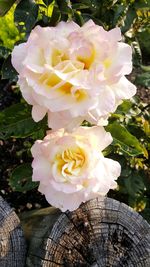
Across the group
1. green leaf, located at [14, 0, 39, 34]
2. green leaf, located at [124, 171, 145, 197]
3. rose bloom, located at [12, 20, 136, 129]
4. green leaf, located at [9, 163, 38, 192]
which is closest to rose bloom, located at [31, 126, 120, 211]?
rose bloom, located at [12, 20, 136, 129]

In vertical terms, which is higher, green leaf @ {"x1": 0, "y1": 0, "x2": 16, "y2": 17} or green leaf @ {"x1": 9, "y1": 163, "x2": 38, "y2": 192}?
green leaf @ {"x1": 0, "y1": 0, "x2": 16, "y2": 17}

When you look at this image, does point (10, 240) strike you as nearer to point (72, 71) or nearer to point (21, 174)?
point (21, 174)

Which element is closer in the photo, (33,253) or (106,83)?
(106,83)

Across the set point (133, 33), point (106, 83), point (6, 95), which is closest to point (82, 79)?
point (106, 83)

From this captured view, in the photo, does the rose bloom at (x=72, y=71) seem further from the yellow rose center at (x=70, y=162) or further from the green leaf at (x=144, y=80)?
the green leaf at (x=144, y=80)

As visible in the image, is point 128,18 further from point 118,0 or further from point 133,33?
point 133,33

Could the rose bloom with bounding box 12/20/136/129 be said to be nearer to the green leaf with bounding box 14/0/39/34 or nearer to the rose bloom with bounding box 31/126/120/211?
the rose bloom with bounding box 31/126/120/211
